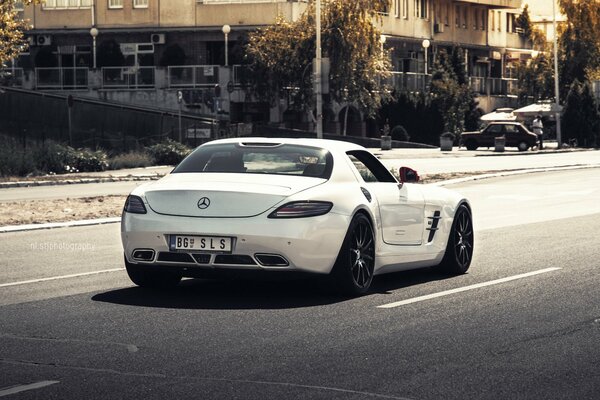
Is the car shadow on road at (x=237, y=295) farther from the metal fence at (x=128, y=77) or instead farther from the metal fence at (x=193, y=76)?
the metal fence at (x=128, y=77)

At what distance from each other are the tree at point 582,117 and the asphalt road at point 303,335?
6935 centimetres

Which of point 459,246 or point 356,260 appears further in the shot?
point 459,246

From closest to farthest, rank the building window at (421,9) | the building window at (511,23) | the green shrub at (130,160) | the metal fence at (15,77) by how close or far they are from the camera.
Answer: the green shrub at (130,160) < the metal fence at (15,77) < the building window at (421,9) < the building window at (511,23)

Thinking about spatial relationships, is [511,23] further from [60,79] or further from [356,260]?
[356,260]

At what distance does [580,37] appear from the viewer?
316ft

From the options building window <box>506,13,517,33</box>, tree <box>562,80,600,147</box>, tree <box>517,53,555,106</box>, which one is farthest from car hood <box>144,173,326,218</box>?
building window <box>506,13,517,33</box>

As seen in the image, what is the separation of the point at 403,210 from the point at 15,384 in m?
6.00

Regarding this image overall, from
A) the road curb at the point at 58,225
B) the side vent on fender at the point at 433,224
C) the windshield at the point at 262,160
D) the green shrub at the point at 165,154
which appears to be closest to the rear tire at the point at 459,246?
the side vent on fender at the point at 433,224

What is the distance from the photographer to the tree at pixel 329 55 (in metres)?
69.0

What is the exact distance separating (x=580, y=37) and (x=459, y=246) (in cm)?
8375

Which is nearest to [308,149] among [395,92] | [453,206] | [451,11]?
[453,206]

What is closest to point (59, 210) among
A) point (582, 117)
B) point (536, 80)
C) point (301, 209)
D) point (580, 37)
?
point (301, 209)

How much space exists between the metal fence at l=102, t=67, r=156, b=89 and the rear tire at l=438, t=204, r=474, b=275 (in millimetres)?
59254

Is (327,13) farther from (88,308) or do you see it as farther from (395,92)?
(88,308)
